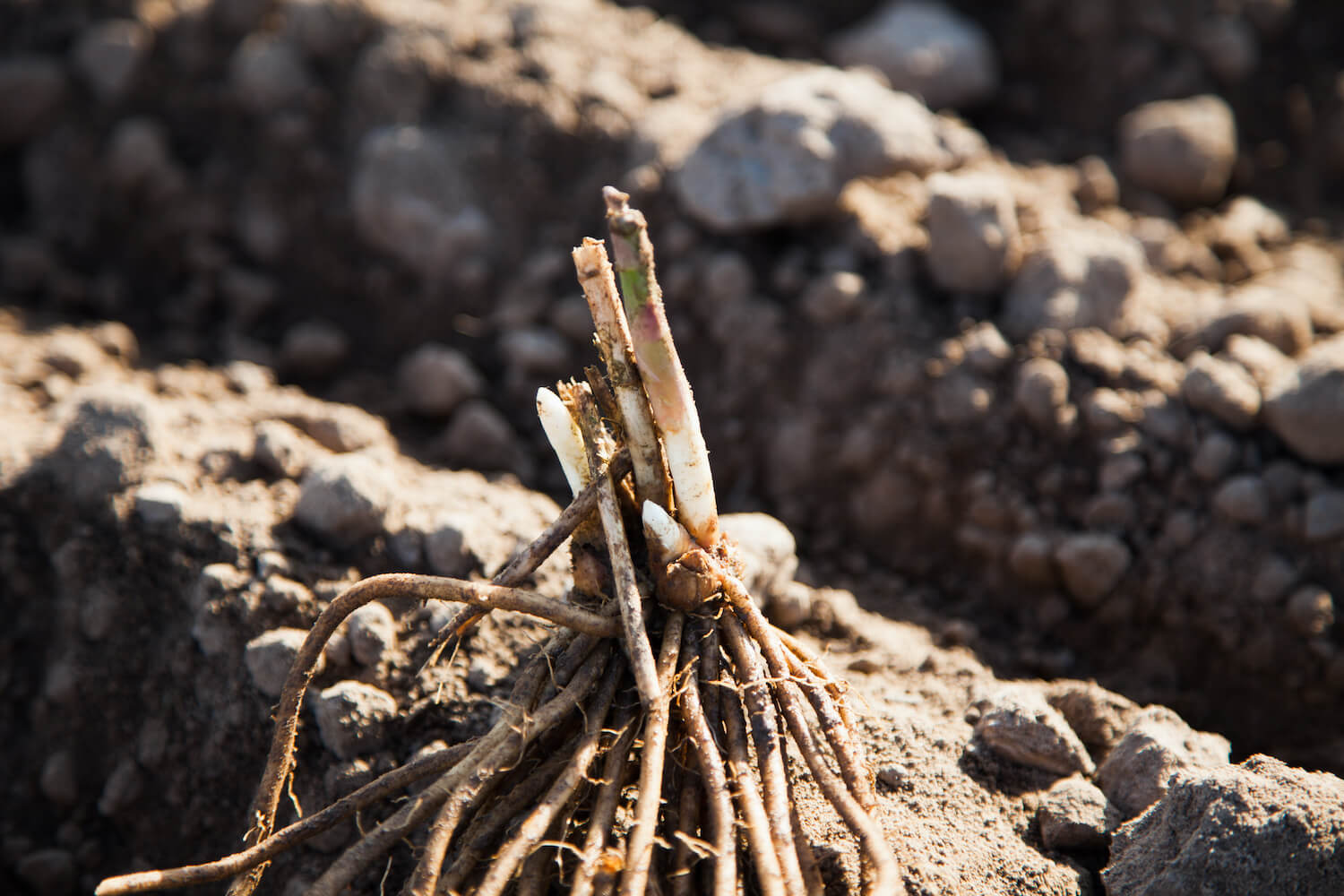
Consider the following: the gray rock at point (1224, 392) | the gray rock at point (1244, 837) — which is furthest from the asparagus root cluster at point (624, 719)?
the gray rock at point (1224, 392)

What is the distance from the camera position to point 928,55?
3.19 m

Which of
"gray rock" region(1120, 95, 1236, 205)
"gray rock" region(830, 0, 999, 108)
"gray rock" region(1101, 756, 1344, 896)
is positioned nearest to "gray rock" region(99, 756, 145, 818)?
"gray rock" region(1101, 756, 1344, 896)

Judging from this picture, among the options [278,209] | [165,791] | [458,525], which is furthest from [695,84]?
[165,791]

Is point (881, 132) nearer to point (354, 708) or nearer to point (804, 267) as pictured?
point (804, 267)

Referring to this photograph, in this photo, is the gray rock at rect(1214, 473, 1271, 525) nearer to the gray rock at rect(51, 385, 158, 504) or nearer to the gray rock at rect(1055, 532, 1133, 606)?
the gray rock at rect(1055, 532, 1133, 606)

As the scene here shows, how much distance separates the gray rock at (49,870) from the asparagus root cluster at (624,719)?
0.64m

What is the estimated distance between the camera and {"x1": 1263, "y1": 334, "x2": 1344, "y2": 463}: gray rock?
2.08m

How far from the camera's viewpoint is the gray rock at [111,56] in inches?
118

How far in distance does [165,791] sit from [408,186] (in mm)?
1760

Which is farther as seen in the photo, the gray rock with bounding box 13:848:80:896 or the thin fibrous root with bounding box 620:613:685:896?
the gray rock with bounding box 13:848:80:896

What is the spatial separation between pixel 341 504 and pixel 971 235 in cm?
163

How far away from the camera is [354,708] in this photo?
1.65m

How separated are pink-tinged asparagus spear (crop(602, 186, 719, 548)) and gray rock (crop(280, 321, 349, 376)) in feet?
5.36

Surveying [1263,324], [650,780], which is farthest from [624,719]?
[1263,324]
